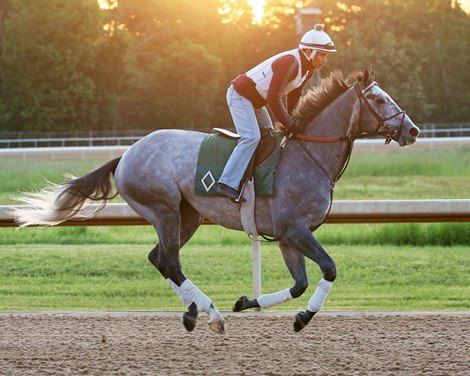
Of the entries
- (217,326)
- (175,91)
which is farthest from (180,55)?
(217,326)

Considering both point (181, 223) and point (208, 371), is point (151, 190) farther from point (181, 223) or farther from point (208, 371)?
point (208, 371)

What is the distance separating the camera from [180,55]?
4803 cm

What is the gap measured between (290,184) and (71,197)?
1659mm

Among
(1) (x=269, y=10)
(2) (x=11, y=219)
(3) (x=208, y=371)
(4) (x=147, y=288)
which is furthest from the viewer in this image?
(1) (x=269, y=10)

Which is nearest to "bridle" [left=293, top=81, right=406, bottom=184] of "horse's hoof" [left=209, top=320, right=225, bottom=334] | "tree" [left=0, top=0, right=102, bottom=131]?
"horse's hoof" [left=209, top=320, right=225, bottom=334]

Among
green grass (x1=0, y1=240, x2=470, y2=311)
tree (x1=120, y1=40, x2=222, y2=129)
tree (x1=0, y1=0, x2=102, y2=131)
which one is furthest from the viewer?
tree (x1=120, y1=40, x2=222, y2=129)

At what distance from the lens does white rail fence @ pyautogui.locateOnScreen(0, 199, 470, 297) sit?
8177 mm

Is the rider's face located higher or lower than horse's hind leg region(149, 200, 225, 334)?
higher

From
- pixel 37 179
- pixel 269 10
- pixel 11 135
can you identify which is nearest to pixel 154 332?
pixel 37 179

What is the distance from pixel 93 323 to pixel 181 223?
2.91 feet

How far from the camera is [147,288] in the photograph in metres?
9.39

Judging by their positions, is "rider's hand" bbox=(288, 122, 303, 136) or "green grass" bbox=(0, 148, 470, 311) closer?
"rider's hand" bbox=(288, 122, 303, 136)

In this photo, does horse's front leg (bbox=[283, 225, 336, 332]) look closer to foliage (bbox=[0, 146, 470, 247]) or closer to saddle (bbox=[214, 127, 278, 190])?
saddle (bbox=[214, 127, 278, 190])

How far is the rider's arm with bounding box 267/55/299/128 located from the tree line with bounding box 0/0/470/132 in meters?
36.7
